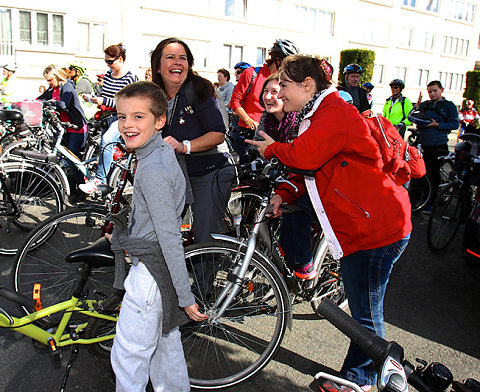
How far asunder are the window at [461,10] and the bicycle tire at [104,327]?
4644 cm

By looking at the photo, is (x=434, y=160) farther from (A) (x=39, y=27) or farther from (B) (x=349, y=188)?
(A) (x=39, y=27)

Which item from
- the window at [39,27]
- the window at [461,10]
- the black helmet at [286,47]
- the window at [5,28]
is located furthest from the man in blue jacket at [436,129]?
the window at [461,10]

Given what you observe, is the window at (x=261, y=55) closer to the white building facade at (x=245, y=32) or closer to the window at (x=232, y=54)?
the white building facade at (x=245, y=32)

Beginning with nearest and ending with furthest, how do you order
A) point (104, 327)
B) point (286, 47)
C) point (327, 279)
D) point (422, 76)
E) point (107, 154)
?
point (104, 327), point (327, 279), point (286, 47), point (107, 154), point (422, 76)

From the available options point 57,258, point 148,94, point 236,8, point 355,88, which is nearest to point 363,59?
point 236,8

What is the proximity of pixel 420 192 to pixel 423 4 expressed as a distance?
3829 cm

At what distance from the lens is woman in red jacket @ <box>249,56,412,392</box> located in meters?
2.26

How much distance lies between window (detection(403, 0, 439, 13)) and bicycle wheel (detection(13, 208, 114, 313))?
40.6 metres

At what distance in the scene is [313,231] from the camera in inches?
140

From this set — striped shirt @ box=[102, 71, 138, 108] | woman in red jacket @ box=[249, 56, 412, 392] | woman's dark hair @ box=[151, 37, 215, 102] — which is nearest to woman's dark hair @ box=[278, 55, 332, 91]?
woman in red jacket @ box=[249, 56, 412, 392]

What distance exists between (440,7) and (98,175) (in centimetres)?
4327

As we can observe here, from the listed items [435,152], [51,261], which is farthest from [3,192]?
[435,152]

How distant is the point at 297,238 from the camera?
3213mm

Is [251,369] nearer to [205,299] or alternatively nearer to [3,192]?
[205,299]
